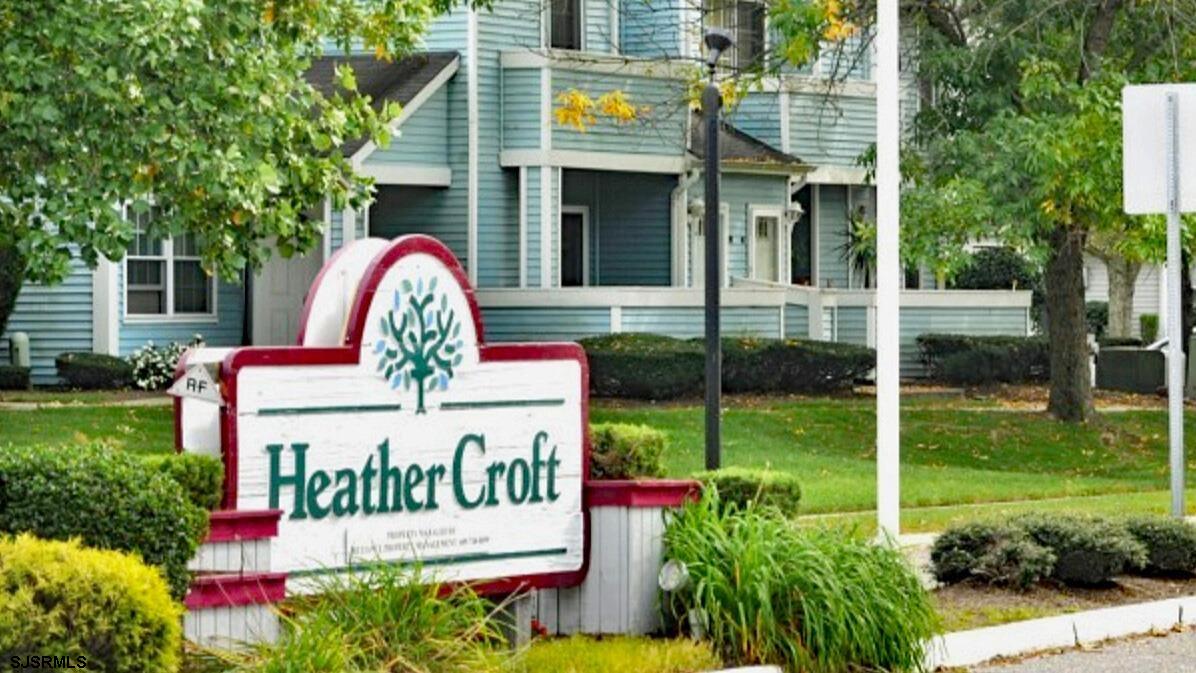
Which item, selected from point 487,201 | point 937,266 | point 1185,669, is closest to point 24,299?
point 487,201

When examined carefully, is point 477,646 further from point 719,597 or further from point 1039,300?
point 1039,300

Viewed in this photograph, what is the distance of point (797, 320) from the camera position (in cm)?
3959

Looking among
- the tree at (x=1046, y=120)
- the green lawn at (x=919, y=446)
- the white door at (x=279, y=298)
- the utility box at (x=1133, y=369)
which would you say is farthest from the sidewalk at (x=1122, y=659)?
the utility box at (x=1133, y=369)

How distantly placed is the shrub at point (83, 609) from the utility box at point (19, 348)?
25.0 meters

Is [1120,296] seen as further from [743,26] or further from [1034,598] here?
[1034,598]

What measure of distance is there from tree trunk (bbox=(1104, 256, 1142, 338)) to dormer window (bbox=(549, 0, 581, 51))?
21827 millimetres

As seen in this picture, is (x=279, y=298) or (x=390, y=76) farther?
(x=279, y=298)

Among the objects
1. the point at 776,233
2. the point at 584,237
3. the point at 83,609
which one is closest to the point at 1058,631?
the point at 83,609

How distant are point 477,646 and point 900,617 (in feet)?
8.48

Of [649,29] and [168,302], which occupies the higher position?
[649,29]

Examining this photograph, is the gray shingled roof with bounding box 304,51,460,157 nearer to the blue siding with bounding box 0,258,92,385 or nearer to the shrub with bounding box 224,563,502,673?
the blue siding with bounding box 0,258,92,385

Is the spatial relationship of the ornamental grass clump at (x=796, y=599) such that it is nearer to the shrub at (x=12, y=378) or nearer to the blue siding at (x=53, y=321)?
the shrub at (x=12, y=378)

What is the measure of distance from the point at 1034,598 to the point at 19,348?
21.7m

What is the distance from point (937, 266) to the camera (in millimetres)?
30328
